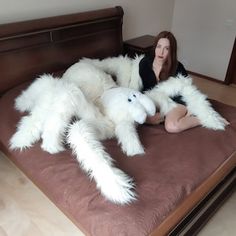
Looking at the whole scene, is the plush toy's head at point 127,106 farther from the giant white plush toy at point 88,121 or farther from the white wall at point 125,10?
the white wall at point 125,10

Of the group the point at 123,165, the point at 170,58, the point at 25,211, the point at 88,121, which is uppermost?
the point at 170,58

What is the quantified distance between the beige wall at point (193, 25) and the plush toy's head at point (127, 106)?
1.24 metres

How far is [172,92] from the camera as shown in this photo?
203 centimetres

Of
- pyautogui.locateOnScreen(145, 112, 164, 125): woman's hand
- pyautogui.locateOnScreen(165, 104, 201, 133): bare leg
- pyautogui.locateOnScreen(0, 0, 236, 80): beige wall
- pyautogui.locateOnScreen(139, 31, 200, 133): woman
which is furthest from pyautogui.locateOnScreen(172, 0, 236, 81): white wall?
pyautogui.locateOnScreen(145, 112, 164, 125): woman's hand

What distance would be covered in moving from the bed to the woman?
0.21 feet

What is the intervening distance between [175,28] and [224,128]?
231 centimetres

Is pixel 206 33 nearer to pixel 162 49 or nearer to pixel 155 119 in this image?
pixel 162 49

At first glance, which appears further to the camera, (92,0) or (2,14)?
(92,0)

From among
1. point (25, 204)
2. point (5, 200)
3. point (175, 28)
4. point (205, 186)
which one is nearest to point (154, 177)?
point (205, 186)

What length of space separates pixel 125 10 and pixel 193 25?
107cm

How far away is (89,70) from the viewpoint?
2014 mm

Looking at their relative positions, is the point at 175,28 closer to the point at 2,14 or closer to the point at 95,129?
the point at 2,14

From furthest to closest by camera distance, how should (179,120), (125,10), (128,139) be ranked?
1. (125,10)
2. (179,120)
3. (128,139)

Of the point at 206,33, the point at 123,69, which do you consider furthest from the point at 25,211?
the point at 206,33
